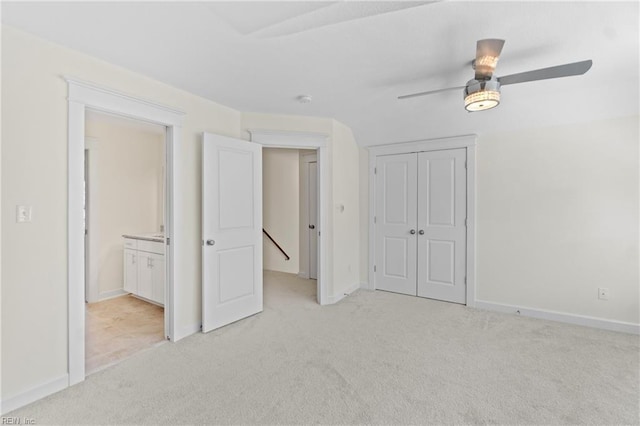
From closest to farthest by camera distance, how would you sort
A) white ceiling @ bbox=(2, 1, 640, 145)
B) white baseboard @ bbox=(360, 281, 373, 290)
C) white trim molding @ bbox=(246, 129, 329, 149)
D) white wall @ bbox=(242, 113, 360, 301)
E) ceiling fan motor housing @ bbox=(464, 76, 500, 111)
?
1. white ceiling @ bbox=(2, 1, 640, 145)
2. ceiling fan motor housing @ bbox=(464, 76, 500, 111)
3. white trim molding @ bbox=(246, 129, 329, 149)
4. white wall @ bbox=(242, 113, 360, 301)
5. white baseboard @ bbox=(360, 281, 373, 290)

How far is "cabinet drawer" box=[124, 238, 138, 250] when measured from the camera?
4.00 m

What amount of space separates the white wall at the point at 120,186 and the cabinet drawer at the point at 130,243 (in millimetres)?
227

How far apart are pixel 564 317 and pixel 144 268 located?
4.95 metres

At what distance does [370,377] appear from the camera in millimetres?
2252

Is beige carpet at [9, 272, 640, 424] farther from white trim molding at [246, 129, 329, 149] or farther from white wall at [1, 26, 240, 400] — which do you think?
white trim molding at [246, 129, 329, 149]

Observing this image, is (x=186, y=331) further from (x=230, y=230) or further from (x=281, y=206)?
(x=281, y=206)

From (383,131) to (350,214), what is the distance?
1.23m

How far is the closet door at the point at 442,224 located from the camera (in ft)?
12.8

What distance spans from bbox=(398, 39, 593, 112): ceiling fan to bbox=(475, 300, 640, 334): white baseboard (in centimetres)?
260

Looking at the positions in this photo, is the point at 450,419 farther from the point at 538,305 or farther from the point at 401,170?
the point at 401,170

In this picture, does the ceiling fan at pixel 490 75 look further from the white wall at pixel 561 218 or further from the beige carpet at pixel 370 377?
the beige carpet at pixel 370 377

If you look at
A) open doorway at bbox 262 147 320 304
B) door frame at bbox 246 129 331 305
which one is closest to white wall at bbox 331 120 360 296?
door frame at bbox 246 129 331 305

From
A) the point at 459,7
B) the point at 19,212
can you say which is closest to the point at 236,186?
the point at 19,212

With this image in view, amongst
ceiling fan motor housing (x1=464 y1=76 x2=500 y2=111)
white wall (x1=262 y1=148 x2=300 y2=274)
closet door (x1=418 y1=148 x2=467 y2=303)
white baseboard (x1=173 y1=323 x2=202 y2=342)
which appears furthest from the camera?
white wall (x1=262 y1=148 x2=300 y2=274)
